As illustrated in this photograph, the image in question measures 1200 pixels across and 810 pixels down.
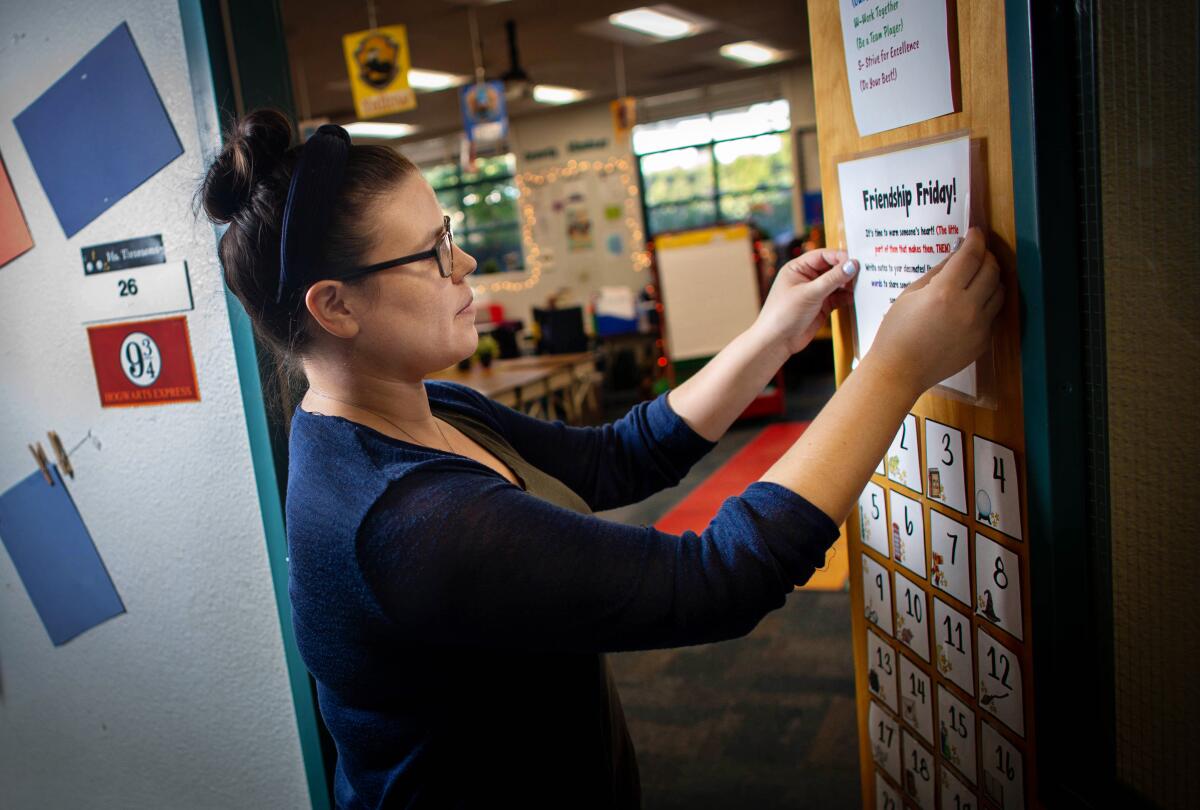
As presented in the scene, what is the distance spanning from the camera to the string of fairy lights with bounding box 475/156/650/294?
1139 cm

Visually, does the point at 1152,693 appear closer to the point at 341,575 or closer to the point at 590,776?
the point at 590,776

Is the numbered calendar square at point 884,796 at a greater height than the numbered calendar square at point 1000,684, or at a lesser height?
lesser

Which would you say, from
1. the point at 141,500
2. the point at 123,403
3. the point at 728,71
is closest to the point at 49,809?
the point at 141,500

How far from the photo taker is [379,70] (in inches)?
214

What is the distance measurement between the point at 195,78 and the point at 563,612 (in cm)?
116

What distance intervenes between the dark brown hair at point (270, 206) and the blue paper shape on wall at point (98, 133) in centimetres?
61

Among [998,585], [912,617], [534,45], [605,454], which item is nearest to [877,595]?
[912,617]

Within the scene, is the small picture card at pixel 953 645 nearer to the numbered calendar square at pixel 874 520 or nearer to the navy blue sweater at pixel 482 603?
the numbered calendar square at pixel 874 520

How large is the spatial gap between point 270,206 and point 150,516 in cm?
106

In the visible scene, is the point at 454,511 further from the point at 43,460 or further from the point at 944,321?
the point at 43,460

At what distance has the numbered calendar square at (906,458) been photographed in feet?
3.97

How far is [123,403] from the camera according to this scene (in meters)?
1.82

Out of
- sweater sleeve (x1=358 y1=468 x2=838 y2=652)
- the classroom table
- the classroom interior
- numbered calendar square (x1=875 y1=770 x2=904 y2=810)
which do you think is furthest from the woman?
the classroom table

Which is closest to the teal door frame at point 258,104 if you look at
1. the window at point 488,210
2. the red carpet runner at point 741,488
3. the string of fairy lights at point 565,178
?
the red carpet runner at point 741,488
